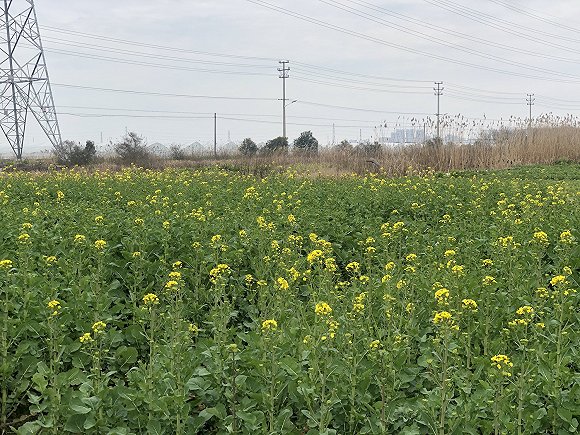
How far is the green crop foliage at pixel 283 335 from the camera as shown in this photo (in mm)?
3037

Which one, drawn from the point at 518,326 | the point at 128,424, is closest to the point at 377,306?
the point at 518,326

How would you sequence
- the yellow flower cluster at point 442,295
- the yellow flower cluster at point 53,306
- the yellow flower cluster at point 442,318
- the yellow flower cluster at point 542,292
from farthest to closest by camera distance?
the yellow flower cluster at point 542,292, the yellow flower cluster at point 53,306, the yellow flower cluster at point 442,295, the yellow flower cluster at point 442,318

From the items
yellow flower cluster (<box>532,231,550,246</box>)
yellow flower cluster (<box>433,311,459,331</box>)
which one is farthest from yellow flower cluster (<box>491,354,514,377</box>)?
yellow flower cluster (<box>532,231,550,246</box>)

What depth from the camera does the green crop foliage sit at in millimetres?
3037

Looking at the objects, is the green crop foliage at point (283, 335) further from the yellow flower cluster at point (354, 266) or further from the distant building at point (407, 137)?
the distant building at point (407, 137)

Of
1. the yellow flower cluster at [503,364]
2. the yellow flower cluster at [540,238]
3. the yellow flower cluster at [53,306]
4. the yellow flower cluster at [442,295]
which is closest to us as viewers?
the yellow flower cluster at [503,364]

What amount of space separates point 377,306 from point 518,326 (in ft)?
4.88

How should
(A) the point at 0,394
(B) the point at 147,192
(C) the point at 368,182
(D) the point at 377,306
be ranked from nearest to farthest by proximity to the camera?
(A) the point at 0,394 → (D) the point at 377,306 → (B) the point at 147,192 → (C) the point at 368,182

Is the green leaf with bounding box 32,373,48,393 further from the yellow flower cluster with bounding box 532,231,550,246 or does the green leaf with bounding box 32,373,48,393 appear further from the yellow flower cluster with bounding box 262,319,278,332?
the yellow flower cluster with bounding box 532,231,550,246

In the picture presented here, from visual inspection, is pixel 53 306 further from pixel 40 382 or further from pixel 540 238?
pixel 540 238

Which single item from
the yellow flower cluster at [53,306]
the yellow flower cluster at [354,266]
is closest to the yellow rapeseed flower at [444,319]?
the yellow flower cluster at [354,266]

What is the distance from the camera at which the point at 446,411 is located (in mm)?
3006

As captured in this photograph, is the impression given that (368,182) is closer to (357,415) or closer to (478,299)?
(478,299)

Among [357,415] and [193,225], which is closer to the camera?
[357,415]
